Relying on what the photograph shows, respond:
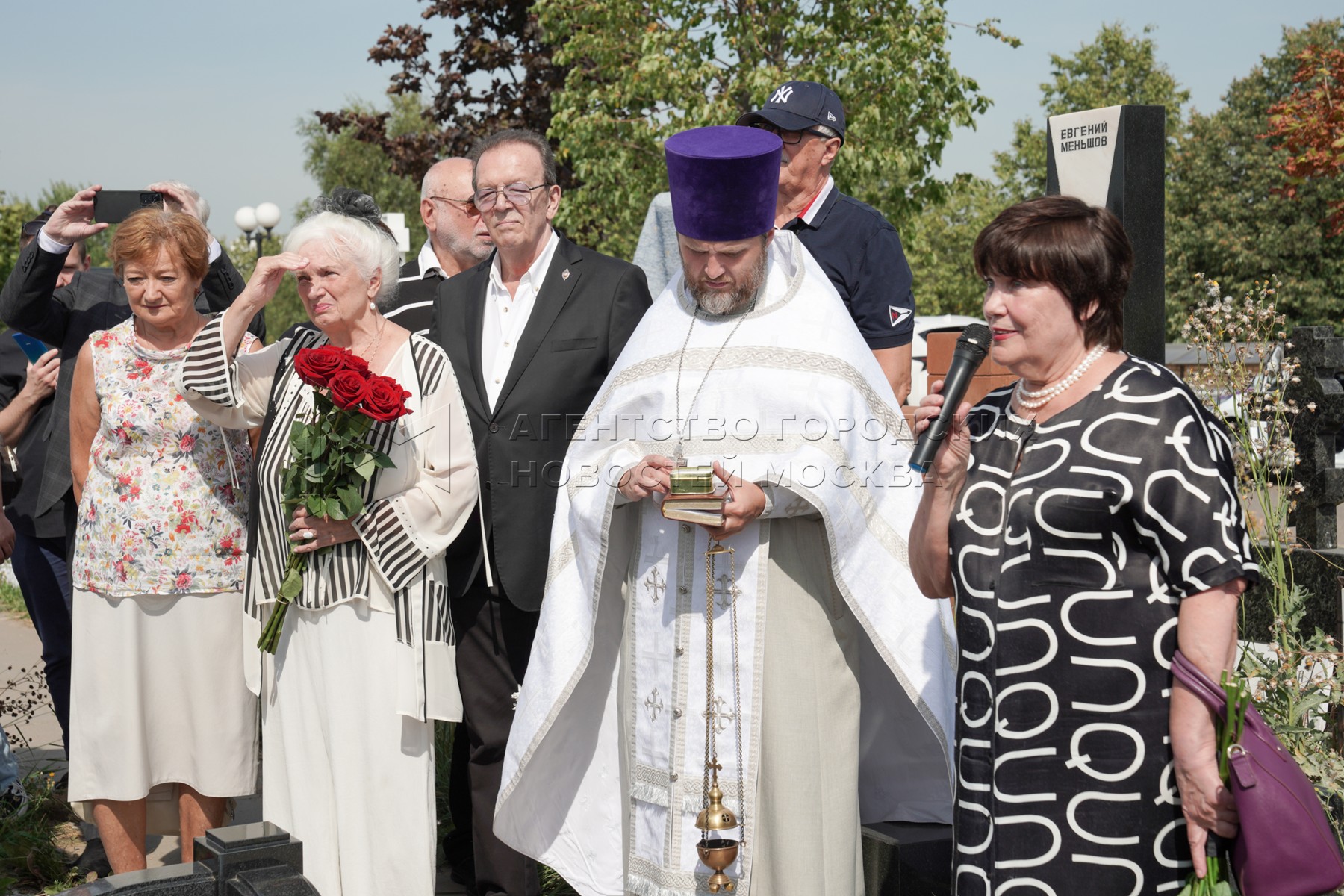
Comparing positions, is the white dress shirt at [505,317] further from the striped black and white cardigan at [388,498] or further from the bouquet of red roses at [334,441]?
the bouquet of red roses at [334,441]

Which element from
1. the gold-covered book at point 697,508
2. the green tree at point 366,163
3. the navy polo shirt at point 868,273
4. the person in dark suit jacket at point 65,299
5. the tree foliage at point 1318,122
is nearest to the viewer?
the gold-covered book at point 697,508

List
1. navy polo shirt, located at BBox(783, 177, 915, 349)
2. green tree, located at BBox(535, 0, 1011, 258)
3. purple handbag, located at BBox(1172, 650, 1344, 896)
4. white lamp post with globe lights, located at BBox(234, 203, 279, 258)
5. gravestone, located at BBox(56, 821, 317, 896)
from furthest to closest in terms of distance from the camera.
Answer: white lamp post with globe lights, located at BBox(234, 203, 279, 258) → green tree, located at BBox(535, 0, 1011, 258) → navy polo shirt, located at BBox(783, 177, 915, 349) → gravestone, located at BBox(56, 821, 317, 896) → purple handbag, located at BBox(1172, 650, 1344, 896)

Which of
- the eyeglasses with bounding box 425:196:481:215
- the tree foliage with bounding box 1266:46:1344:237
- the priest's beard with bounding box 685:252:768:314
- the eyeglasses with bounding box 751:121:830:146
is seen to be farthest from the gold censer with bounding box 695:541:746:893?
the tree foliage with bounding box 1266:46:1344:237

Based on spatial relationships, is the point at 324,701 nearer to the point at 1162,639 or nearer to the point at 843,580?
the point at 843,580

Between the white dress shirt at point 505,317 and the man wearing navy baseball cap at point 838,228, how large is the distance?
91 cm

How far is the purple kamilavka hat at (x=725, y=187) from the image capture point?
3.63 m

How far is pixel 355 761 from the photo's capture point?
13.4 feet

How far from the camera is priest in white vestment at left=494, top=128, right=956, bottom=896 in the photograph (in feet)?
11.6

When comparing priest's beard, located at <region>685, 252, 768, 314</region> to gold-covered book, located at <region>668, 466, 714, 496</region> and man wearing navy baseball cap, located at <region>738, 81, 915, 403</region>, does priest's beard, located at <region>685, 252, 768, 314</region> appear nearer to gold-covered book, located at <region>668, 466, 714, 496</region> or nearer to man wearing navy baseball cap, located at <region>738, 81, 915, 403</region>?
gold-covered book, located at <region>668, 466, 714, 496</region>

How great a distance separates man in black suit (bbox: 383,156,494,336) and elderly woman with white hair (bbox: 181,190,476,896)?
150 centimetres

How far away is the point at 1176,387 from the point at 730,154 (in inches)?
58.7

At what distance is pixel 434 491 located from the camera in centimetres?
416

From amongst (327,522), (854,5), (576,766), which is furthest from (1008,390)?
(854,5)

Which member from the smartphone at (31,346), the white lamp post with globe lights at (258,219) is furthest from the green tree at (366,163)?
Answer: the smartphone at (31,346)
